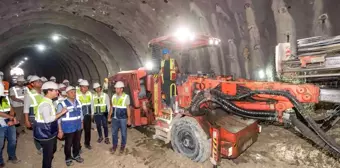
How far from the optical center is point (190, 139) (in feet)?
14.1

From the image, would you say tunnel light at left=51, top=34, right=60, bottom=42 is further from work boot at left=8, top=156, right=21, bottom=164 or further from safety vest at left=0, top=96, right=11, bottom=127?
work boot at left=8, top=156, right=21, bottom=164

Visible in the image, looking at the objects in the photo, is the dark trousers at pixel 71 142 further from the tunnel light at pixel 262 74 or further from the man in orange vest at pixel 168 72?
the tunnel light at pixel 262 74

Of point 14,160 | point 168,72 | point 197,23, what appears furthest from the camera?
point 197,23

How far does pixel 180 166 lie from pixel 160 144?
53.0 inches

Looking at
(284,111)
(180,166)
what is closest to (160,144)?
(180,166)

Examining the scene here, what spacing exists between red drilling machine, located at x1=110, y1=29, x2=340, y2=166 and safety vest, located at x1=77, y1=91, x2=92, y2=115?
1.80 metres

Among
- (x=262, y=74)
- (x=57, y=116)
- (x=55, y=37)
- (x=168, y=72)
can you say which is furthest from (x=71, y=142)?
(x=55, y=37)

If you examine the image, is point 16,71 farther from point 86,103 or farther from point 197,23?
point 197,23

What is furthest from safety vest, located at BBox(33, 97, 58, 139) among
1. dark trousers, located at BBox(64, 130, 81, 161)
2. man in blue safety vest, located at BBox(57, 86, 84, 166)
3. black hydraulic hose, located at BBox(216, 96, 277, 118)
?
black hydraulic hose, located at BBox(216, 96, 277, 118)

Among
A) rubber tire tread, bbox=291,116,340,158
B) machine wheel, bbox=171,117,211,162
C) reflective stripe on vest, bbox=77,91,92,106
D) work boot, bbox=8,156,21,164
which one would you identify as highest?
reflective stripe on vest, bbox=77,91,92,106

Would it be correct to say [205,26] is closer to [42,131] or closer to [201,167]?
[201,167]

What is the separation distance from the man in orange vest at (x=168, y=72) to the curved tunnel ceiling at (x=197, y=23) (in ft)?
7.98

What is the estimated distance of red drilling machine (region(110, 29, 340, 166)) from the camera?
304 centimetres

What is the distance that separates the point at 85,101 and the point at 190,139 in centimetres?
278
